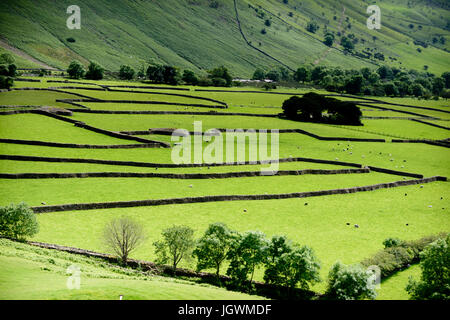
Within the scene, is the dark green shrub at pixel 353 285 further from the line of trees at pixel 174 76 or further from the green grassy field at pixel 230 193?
the line of trees at pixel 174 76

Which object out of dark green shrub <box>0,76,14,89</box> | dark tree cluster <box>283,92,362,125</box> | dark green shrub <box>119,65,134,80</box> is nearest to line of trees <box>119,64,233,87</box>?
dark green shrub <box>119,65,134,80</box>

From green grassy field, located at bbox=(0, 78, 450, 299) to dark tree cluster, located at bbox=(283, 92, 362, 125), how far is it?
21411 mm

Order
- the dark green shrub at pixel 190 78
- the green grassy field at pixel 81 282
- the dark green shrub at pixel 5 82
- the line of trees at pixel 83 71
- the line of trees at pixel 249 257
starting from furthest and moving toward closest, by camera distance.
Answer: the dark green shrub at pixel 190 78
the line of trees at pixel 83 71
the dark green shrub at pixel 5 82
the line of trees at pixel 249 257
the green grassy field at pixel 81 282

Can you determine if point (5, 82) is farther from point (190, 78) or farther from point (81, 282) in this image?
point (81, 282)

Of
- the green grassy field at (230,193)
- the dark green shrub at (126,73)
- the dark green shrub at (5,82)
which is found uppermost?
the dark green shrub at (126,73)

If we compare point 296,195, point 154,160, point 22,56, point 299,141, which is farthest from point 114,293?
point 22,56

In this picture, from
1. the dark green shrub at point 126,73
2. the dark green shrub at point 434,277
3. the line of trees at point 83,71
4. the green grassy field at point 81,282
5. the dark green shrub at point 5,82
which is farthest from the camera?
the dark green shrub at point 126,73

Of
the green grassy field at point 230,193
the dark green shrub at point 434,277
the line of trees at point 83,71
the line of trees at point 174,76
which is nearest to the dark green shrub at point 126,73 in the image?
the line of trees at point 174,76

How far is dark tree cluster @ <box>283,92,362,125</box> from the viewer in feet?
378

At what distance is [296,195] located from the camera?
177 feet

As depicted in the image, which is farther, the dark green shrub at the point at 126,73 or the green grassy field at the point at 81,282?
the dark green shrub at the point at 126,73

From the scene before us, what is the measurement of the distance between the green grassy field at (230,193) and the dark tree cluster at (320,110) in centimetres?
2141

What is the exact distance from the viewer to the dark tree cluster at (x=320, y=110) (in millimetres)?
115062
